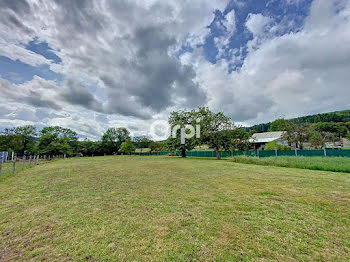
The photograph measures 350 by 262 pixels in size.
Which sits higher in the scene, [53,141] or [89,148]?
[53,141]

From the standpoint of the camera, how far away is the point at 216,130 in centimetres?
2189

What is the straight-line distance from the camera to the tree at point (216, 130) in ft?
69.5

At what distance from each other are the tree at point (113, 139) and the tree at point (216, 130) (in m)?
41.3

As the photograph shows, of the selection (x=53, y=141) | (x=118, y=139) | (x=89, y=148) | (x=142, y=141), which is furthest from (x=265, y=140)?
(x=89, y=148)

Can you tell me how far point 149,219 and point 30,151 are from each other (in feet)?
160

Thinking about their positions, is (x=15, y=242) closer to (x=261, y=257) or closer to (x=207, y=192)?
(x=261, y=257)

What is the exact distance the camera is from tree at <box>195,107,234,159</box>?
21.2m

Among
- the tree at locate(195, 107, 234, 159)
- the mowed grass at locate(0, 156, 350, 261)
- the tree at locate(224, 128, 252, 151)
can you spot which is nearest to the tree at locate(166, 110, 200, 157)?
the tree at locate(195, 107, 234, 159)

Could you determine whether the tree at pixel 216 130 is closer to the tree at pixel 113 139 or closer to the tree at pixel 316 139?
the tree at pixel 316 139

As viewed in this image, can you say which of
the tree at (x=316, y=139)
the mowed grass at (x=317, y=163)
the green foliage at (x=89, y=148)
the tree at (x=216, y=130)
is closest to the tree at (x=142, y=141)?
the green foliage at (x=89, y=148)

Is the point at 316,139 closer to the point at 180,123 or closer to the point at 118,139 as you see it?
the point at 180,123

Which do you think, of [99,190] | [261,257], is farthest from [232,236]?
[99,190]

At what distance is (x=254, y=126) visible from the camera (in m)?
82.2

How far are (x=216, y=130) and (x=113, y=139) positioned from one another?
4392cm
